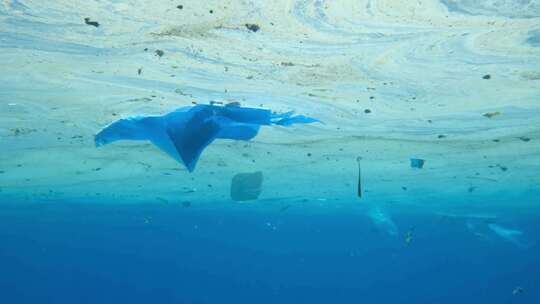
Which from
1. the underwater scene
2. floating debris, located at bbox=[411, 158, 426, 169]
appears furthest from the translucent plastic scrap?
floating debris, located at bbox=[411, 158, 426, 169]

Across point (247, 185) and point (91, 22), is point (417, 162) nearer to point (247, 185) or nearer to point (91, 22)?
point (247, 185)


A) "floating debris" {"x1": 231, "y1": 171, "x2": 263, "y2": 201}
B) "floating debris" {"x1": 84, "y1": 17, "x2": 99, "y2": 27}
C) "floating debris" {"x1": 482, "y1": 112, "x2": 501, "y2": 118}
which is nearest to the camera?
"floating debris" {"x1": 84, "y1": 17, "x2": 99, "y2": 27}

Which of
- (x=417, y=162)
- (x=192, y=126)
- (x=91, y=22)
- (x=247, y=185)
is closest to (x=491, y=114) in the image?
(x=417, y=162)

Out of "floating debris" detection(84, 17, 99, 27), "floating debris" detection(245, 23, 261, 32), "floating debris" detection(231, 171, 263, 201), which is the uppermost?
"floating debris" detection(84, 17, 99, 27)

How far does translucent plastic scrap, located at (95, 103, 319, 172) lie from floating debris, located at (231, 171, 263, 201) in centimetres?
1175

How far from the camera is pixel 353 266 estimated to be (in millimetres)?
170250

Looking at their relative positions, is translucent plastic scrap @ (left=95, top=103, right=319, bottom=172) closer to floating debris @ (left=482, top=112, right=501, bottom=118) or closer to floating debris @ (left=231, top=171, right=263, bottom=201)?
floating debris @ (left=482, top=112, right=501, bottom=118)

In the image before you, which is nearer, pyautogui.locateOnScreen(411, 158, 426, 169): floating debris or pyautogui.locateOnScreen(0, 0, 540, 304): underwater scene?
pyautogui.locateOnScreen(0, 0, 540, 304): underwater scene

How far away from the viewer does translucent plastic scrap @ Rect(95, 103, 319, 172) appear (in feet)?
39.3

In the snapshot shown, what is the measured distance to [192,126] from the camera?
12.1m

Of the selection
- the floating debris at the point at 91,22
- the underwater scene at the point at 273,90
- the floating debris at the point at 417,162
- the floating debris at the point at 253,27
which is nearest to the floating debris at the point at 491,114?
the underwater scene at the point at 273,90

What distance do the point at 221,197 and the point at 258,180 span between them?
9.85m

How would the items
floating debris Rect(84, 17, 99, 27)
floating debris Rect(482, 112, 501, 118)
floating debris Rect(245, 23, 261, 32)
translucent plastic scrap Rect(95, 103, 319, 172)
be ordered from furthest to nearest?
floating debris Rect(482, 112, 501, 118), translucent plastic scrap Rect(95, 103, 319, 172), floating debris Rect(245, 23, 261, 32), floating debris Rect(84, 17, 99, 27)

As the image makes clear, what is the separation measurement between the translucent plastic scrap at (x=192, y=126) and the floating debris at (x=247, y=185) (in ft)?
38.6
